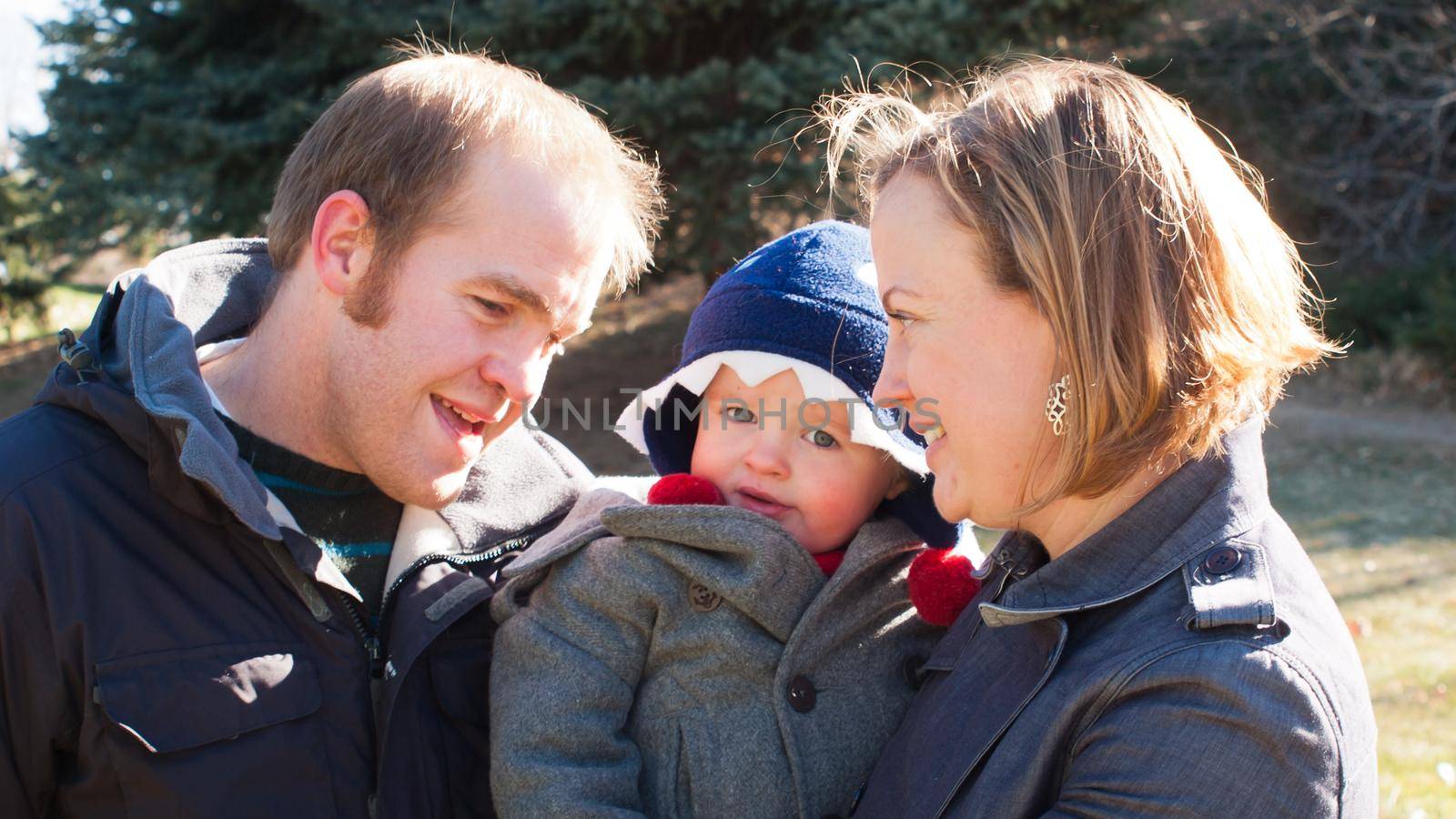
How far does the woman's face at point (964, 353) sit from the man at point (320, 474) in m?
0.83

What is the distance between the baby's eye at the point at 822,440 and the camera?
2.54 meters

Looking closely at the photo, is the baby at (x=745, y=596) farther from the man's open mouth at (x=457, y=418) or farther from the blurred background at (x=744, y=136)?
the blurred background at (x=744, y=136)

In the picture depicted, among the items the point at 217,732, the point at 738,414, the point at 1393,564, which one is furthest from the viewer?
the point at 1393,564

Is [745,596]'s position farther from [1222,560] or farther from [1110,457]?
[1222,560]

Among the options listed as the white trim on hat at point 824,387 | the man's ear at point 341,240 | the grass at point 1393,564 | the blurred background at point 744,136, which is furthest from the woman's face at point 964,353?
the blurred background at point 744,136

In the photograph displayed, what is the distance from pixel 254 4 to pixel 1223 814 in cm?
1038

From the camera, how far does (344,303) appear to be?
2.43m

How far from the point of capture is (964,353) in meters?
1.83

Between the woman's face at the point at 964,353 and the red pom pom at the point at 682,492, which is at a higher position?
the woman's face at the point at 964,353

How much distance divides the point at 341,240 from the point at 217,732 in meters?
1.03

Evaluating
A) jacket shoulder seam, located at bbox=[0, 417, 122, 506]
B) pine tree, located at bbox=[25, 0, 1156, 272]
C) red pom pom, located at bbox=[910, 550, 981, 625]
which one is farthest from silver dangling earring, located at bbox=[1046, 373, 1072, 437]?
pine tree, located at bbox=[25, 0, 1156, 272]

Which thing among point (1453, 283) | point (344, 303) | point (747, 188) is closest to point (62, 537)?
point (344, 303)

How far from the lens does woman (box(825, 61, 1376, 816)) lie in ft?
4.91

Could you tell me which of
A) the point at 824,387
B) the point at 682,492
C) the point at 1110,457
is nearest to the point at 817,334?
the point at 824,387
